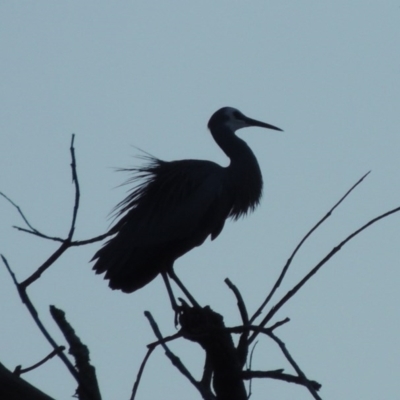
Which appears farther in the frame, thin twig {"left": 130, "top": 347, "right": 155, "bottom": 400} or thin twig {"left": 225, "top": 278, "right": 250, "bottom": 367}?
thin twig {"left": 225, "top": 278, "right": 250, "bottom": 367}

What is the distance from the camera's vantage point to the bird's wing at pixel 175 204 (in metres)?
5.68

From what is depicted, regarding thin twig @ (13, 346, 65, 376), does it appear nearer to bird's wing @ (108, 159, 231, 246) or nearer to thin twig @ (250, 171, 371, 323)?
Result: thin twig @ (250, 171, 371, 323)

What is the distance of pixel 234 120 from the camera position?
7020mm

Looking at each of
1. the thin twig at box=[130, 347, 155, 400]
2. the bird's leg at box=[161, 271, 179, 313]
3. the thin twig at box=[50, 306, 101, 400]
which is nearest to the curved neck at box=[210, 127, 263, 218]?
the bird's leg at box=[161, 271, 179, 313]

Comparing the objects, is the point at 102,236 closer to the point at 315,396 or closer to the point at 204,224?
the point at 315,396

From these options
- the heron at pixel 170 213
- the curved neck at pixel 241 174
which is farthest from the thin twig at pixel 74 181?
the curved neck at pixel 241 174

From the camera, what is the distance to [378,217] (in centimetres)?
255

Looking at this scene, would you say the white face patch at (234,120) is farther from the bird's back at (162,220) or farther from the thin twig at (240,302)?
the thin twig at (240,302)

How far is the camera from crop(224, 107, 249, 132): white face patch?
275 inches

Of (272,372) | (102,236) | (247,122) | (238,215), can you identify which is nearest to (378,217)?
(272,372)

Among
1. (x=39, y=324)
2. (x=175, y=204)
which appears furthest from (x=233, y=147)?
(x=39, y=324)

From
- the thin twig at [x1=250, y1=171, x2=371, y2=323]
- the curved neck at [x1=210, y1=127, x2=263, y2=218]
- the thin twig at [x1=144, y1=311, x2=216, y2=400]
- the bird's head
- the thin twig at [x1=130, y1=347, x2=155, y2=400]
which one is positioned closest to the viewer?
the thin twig at [x1=144, y1=311, x2=216, y2=400]

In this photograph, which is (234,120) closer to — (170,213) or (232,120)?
(232,120)

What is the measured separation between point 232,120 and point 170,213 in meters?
1.55
